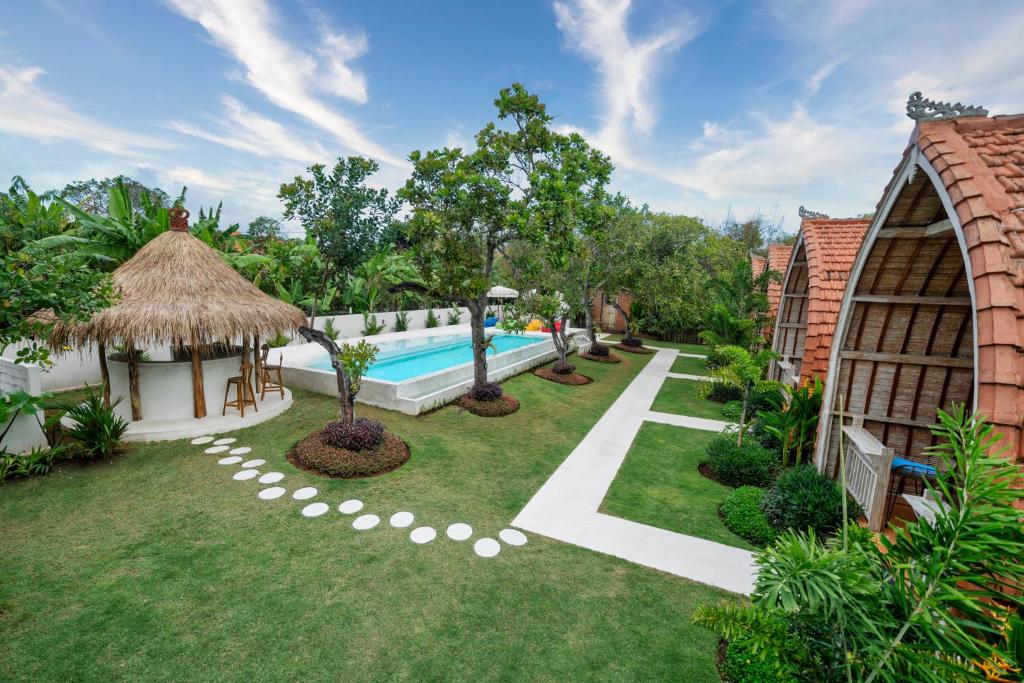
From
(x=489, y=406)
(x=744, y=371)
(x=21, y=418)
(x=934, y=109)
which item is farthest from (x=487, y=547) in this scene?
(x=21, y=418)

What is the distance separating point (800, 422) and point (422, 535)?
6.84m

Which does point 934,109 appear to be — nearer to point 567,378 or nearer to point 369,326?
point 567,378

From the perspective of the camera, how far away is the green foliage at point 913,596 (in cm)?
201

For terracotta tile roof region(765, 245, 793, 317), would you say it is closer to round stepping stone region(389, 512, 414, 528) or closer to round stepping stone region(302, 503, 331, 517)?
round stepping stone region(389, 512, 414, 528)

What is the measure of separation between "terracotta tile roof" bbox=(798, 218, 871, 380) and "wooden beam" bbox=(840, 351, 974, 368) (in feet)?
3.82

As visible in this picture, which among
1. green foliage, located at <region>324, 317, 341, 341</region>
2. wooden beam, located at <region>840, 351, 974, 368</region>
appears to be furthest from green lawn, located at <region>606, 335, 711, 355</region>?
wooden beam, located at <region>840, 351, 974, 368</region>

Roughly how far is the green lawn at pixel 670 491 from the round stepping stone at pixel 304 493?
189 inches

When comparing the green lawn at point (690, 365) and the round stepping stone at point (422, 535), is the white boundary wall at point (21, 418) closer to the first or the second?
the round stepping stone at point (422, 535)

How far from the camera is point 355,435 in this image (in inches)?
314

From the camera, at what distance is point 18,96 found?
1429cm

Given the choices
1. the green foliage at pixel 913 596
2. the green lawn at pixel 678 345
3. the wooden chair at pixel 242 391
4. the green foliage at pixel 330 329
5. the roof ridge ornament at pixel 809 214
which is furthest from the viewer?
the green lawn at pixel 678 345

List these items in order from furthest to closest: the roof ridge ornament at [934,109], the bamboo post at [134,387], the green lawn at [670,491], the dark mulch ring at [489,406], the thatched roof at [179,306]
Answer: the dark mulch ring at [489,406] < the bamboo post at [134,387] < the thatched roof at [179,306] < the green lawn at [670,491] < the roof ridge ornament at [934,109]

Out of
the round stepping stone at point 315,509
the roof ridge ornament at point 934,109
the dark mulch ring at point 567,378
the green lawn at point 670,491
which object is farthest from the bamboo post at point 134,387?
the roof ridge ornament at point 934,109

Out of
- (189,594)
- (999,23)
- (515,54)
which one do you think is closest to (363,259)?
(189,594)
